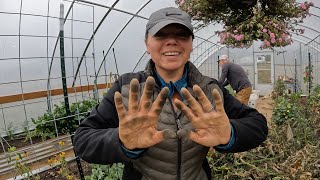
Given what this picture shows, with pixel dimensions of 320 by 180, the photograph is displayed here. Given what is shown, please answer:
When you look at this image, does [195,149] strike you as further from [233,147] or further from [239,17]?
[239,17]

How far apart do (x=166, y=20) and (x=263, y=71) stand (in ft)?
33.9

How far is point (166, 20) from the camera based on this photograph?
96cm

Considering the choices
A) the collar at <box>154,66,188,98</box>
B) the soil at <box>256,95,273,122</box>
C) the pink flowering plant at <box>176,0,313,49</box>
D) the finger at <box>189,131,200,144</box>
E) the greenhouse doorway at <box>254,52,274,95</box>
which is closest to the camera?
the finger at <box>189,131,200,144</box>

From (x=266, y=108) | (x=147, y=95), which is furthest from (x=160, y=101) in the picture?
(x=266, y=108)

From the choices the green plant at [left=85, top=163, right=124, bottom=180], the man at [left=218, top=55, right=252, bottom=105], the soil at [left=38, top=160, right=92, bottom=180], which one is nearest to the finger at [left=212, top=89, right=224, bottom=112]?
the green plant at [left=85, top=163, right=124, bottom=180]

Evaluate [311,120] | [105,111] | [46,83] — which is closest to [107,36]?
[46,83]

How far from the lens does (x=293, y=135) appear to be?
97.2 inches

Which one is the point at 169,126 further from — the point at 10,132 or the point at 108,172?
the point at 10,132

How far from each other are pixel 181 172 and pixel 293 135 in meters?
1.79

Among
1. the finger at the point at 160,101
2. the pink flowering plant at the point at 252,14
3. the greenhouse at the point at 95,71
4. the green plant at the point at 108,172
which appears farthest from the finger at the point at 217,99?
the green plant at the point at 108,172

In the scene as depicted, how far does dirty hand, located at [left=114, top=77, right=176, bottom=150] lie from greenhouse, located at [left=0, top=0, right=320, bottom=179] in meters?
0.68

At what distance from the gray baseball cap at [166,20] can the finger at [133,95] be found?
294 millimetres

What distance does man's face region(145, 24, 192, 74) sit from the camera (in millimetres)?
970

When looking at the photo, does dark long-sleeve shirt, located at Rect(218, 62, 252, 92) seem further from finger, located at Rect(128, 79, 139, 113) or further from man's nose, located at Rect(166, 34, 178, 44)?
finger, located at Rect(128, 79, 139, 113)
